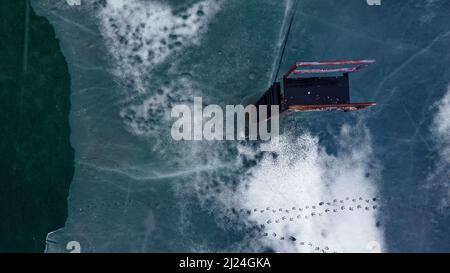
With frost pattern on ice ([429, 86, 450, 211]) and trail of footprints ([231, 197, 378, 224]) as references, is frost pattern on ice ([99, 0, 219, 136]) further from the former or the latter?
frost pattern on ice ([429, 86, 450, 211])

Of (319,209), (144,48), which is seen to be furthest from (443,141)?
(144,48)

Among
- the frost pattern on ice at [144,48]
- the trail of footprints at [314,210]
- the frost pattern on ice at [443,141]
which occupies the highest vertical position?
the frost pattern on ice at [144,48]

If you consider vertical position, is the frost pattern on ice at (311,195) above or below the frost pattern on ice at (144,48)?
below

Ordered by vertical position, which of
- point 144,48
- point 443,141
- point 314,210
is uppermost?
point 144,48

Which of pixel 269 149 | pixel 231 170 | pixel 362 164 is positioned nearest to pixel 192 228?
pixel 231 170

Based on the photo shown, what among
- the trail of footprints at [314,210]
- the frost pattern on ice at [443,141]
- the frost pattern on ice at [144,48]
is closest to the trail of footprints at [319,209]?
the trail of footprints at [314,210]

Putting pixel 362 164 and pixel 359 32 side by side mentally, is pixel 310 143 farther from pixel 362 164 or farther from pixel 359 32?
pixel 359 32

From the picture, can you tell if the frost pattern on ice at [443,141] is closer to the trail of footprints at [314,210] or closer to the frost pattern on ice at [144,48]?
the trail of footprints at [314,210]

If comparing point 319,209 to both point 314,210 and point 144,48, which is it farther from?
point 144,48
